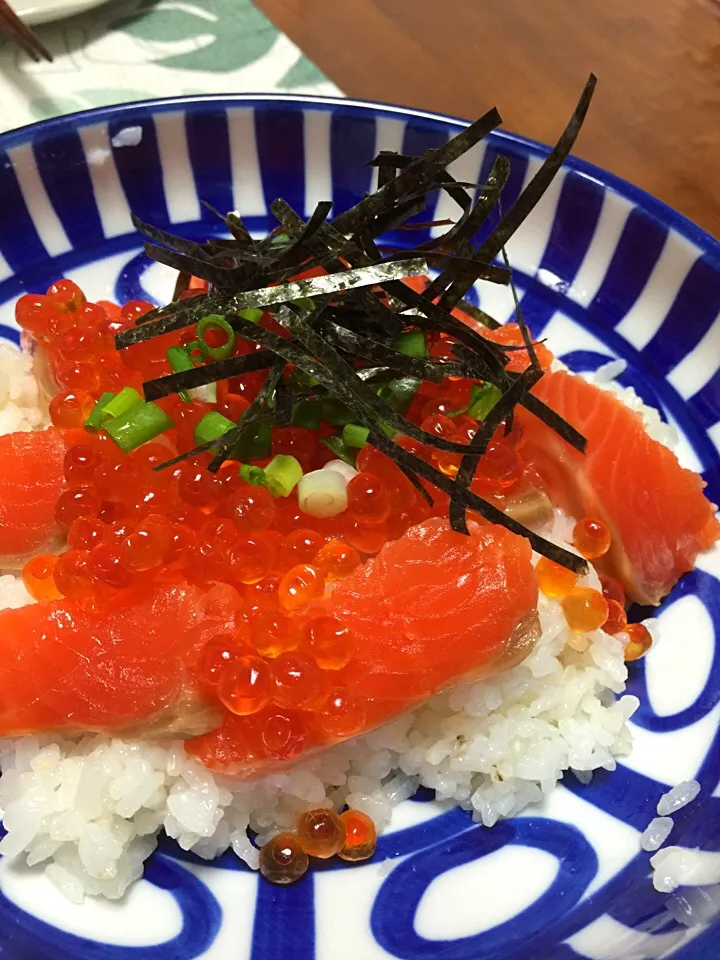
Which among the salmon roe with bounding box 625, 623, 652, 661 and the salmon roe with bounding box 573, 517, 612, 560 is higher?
the salmon roe with bounding box 573, 517, 612, 560

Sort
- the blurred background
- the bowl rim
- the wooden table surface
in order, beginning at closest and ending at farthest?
the bowl rim, the blurred background, the wooden table surface

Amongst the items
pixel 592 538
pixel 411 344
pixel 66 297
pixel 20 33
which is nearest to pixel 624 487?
pixel 592 538

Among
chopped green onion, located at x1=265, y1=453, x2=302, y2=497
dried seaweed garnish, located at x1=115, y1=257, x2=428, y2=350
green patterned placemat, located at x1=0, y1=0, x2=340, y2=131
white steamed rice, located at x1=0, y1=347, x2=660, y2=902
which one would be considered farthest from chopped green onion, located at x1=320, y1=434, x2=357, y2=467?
green patterned placemat, located at x1=0, y1=0, x2=340, y2=131

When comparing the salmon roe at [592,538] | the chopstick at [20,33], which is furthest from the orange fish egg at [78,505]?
the chopstick at [20,33]

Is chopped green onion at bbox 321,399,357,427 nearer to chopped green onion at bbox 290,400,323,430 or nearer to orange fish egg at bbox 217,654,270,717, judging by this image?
chopped green onion at bbox 290,400,323,430

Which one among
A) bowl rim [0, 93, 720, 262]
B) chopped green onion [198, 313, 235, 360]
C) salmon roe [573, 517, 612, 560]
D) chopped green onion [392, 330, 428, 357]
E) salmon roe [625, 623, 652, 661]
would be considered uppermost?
bowl rim [0, 93, 720, 262]

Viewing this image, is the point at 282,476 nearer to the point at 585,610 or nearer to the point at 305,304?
the point at 305,304

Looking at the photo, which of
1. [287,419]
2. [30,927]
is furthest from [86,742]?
[287,419]
